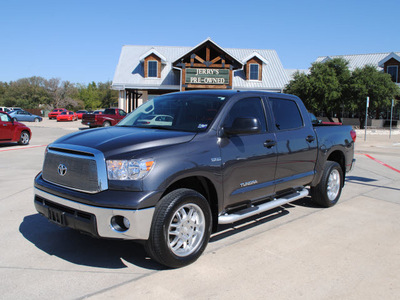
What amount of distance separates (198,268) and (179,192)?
33.0 inches

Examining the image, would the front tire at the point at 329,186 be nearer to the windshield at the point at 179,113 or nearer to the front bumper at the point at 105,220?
the windshield at the point at 179,113

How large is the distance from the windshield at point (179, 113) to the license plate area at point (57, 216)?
1438 millimetres

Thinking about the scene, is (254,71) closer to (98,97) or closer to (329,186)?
(329,186)

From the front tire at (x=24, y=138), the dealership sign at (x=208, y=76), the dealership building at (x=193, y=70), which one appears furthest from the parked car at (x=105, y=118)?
the front tire at (x=24, y=138)

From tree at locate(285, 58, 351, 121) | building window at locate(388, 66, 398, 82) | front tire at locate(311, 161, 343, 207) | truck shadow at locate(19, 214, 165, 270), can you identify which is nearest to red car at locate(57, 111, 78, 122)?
tree at locate(285, 58, 351, 121)

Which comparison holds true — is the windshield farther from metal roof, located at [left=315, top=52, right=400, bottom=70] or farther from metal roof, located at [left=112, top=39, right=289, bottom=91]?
metal roof, located at [left=315, top=52, right=400, bottom=70]

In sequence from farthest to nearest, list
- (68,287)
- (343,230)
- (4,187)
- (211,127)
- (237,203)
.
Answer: (4,187) → (343,230) → (237,203) → (211,127) → (68,287)

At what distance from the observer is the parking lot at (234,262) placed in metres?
3.25

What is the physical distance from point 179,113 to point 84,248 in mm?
1977

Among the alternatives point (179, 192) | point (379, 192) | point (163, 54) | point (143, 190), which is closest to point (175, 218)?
point (179, 192)

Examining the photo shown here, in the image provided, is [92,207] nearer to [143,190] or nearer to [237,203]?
[143,190]

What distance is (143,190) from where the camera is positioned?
331 cm

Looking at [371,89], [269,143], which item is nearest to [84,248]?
[269,143]

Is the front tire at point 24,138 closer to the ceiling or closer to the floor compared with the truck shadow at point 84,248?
closer to the ceiling
